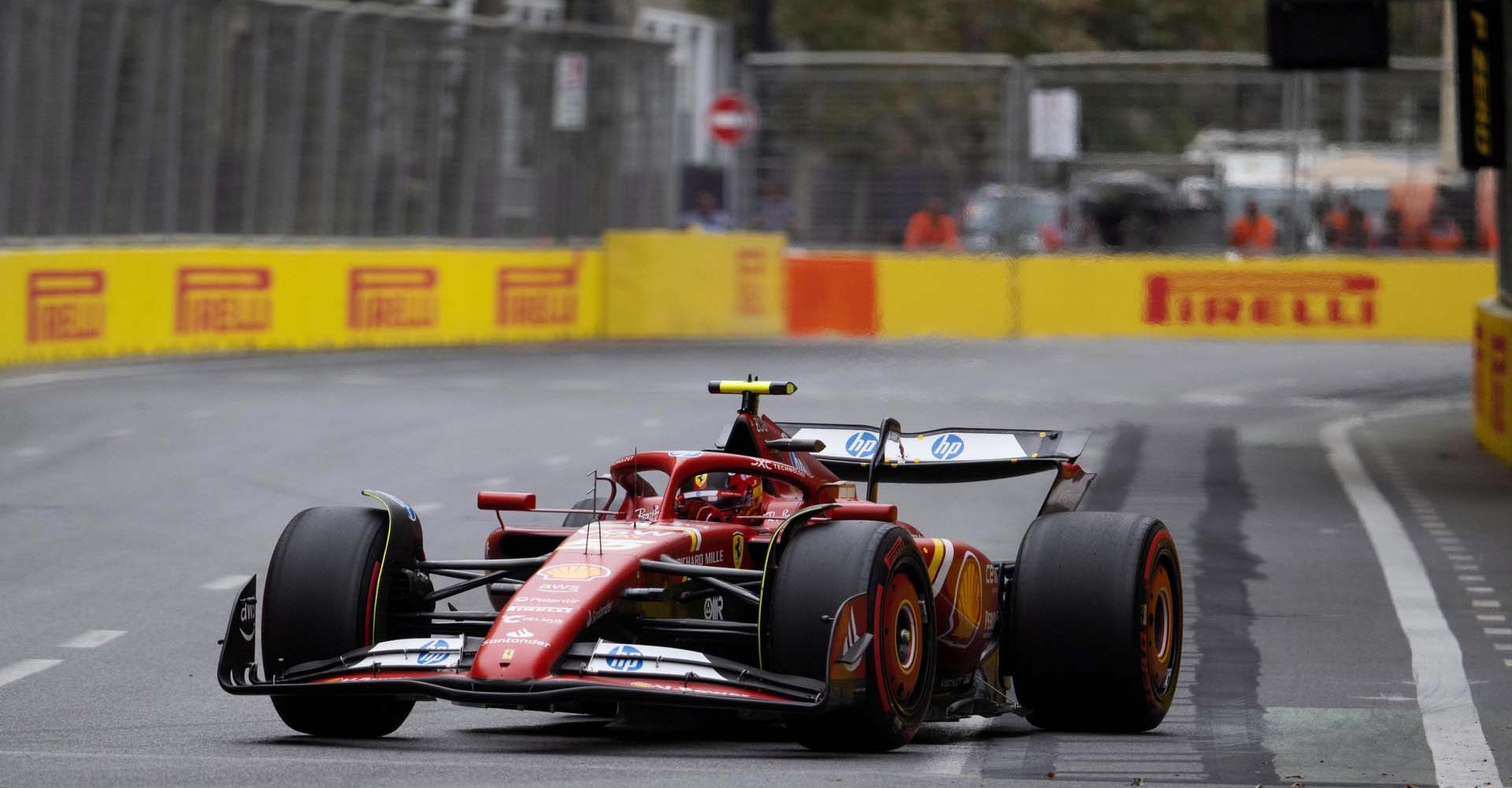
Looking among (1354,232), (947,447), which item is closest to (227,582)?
(947,447)

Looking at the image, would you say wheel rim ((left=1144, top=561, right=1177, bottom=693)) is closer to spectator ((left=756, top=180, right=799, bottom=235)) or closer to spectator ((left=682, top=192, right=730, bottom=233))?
spectator ((left=756, top=180, right=799, bottom=235))

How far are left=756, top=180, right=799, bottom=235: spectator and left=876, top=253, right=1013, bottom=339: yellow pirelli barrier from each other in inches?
81.7

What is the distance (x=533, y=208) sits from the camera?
1230 inches

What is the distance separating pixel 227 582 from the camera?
1140 cm

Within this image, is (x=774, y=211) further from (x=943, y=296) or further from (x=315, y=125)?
(x=315, y=125)

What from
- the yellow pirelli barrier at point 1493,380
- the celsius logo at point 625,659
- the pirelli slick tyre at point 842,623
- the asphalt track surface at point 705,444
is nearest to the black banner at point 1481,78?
the yellow pirelli barrier at point 1493,380

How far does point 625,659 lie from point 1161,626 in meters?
2.07

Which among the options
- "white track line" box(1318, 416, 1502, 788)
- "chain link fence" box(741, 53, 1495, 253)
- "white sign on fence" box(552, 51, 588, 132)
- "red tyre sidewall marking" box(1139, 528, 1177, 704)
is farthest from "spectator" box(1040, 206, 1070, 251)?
"red tyre sidewall marking" box(1139, 528, 1177, 704)

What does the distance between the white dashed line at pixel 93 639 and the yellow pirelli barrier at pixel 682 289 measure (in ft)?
68.3

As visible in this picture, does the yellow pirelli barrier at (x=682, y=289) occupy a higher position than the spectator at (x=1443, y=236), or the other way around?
the spectator at (x=1443, y=236)

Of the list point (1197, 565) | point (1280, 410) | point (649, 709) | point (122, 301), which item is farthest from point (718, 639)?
point (122, 301)

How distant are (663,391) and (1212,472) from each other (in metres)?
6.87

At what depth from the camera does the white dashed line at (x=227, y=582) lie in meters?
11.2

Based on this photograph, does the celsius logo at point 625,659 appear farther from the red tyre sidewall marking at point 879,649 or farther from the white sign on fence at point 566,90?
the white sign on fence at point 566,90
